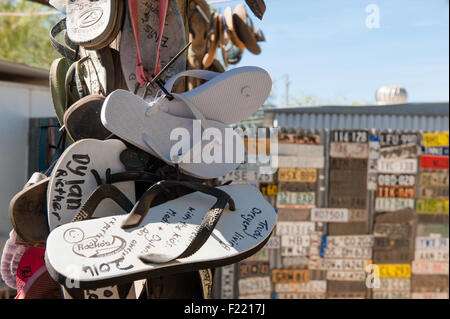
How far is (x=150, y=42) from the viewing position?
28.1 inches

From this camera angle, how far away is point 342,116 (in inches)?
176

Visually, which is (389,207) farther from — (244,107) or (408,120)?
(244,107)

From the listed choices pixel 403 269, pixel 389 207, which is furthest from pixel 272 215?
pixel 403 269

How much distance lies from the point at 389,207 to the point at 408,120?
219cm

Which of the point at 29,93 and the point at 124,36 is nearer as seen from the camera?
the point at 124,36

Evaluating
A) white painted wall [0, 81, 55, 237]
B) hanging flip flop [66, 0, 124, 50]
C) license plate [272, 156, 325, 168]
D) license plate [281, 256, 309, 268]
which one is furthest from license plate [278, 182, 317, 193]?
hanging flip flop [66, 0, 124, 50]

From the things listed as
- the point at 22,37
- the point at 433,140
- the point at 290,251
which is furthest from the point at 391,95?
the point at 22,37

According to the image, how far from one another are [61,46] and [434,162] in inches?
109

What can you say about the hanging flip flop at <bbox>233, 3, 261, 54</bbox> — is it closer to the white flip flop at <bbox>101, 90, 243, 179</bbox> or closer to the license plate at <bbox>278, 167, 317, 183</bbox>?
the license plate at <bbox>278, 167, 317, 183</bbox>

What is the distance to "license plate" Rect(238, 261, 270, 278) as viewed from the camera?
2.74 m

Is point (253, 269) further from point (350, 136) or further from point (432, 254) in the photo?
point (432, 254)

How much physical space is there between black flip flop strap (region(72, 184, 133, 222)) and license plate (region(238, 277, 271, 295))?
229 centimetres

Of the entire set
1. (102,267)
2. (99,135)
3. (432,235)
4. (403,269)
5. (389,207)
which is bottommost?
(403,269)

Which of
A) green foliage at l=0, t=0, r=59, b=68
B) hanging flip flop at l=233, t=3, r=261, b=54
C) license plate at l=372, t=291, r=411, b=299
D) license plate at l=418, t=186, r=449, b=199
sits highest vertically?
green foliage at l=0, t=0, r=59, b=68
